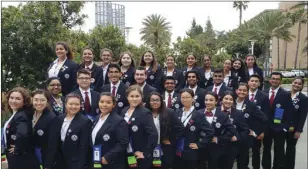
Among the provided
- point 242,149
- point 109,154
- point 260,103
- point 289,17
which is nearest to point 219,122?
point 242,149

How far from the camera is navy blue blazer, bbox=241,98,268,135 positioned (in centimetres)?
630

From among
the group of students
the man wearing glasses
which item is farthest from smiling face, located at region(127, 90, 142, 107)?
the man wearing glasses

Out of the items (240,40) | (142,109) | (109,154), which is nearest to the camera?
(109,154)

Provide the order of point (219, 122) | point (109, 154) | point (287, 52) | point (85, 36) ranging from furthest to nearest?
point (287, 52), point (85, 36), point (219, 122), point (109, 154)

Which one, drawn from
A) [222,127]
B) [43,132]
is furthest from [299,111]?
[43,132]

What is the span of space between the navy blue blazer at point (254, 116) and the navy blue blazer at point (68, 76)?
2.83m

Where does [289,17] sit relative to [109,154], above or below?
above

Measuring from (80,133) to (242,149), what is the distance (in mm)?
2954

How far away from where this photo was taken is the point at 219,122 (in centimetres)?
570

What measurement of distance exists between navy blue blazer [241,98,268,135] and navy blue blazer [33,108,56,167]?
315 cm

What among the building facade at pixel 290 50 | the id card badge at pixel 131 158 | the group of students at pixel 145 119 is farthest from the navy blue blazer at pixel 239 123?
the building facade at pixel 290 50

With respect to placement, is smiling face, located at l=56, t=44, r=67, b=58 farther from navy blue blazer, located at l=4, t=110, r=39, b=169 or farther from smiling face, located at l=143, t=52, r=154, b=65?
navy blue blazer, located at l=4, t=110, r=39, b=169

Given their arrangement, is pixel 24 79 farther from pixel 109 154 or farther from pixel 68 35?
pixel 109 154

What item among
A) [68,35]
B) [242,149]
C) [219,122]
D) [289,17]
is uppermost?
[289,17]
